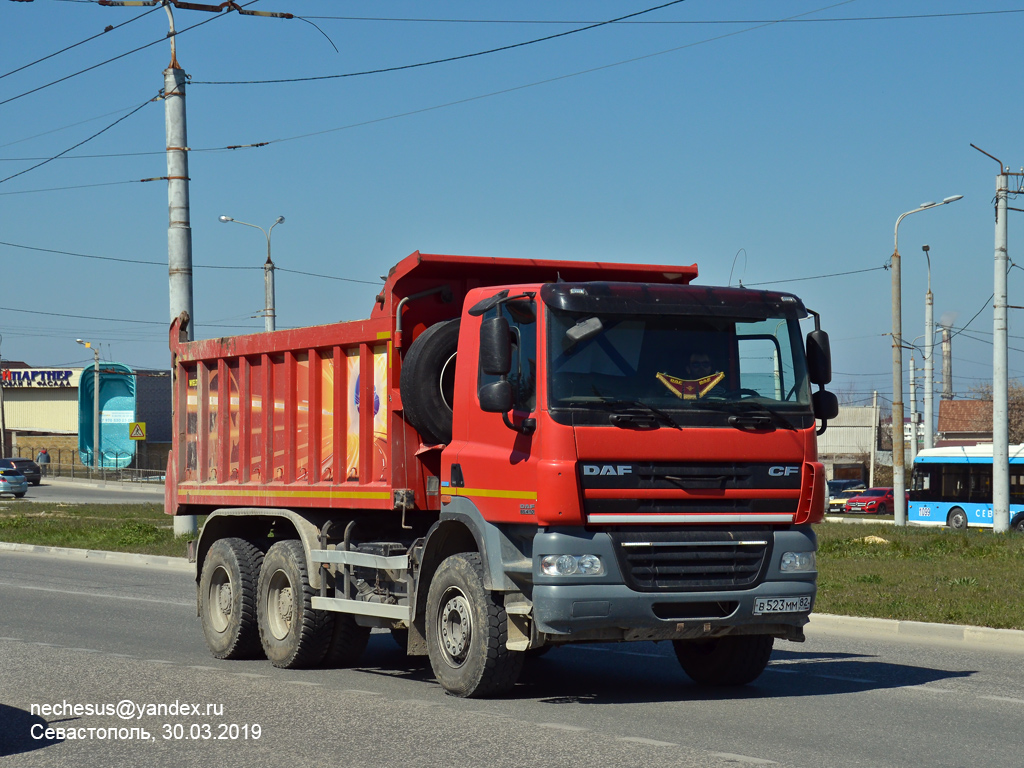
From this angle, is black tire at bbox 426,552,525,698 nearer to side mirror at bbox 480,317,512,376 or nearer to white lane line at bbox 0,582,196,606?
side mirror at bbox 480,317,512,376

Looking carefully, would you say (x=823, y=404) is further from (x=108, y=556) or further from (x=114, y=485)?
(x=114, y=485)

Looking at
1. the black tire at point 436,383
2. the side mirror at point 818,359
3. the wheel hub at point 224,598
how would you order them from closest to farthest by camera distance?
the side mirror at point 818,359, the black tire at point 436,383, the wheel hub at point 224,598

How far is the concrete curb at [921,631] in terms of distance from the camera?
498 inches

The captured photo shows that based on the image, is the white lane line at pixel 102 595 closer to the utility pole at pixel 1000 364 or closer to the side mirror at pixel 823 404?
the side mirror at pixel 823 404

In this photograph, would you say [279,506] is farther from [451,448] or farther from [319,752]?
[319,752]

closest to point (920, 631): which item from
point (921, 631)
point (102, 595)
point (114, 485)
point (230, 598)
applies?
point (921, 631)

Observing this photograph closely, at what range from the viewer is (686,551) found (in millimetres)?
8836

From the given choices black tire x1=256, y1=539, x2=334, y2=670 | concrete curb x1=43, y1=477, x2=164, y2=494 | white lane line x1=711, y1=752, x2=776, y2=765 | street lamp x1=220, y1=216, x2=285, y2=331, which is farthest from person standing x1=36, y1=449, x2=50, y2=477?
white lane line x1=711, y1=752, x2=776, y2=765

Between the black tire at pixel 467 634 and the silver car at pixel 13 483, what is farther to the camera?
the silver car at pixel 13 483

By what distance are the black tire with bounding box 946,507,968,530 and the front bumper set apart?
1599 inches

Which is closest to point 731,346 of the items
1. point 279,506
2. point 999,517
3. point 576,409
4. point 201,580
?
point 576,409

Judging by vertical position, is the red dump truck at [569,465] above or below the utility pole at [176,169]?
below

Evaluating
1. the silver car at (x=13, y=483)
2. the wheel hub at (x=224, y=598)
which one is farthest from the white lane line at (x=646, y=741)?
the silver car at (x=13, y=483)

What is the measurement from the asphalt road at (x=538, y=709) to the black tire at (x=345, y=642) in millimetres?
149
